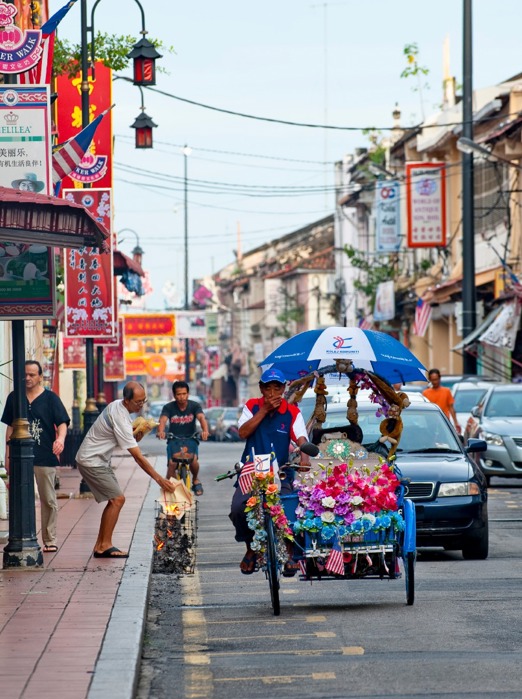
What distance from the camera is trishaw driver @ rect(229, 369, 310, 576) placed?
38.2 feet

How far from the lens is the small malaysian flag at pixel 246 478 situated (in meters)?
11.4

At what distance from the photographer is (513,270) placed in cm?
3991

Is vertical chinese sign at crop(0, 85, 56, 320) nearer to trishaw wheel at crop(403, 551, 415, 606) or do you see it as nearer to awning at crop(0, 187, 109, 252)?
awning at crop(0, 187, 109, 252)

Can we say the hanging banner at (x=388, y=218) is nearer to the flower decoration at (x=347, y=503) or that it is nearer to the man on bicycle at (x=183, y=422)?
the man on bicycle at (x=183, y=422)

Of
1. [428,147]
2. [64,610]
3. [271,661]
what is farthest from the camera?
[428,147]

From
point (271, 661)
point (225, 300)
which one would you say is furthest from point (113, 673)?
point (225, 300)

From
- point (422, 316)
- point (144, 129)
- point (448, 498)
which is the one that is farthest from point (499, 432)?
point (422, 316)

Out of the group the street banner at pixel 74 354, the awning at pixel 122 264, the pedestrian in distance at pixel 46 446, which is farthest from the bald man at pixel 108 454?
the street banner at pixel 74 354

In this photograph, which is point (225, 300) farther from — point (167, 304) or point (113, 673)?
point (113, 673)

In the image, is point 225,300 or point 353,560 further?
point 225,300

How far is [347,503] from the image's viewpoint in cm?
1147

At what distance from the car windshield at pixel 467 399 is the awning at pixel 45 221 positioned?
19007 mm

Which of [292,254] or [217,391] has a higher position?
[292,254]

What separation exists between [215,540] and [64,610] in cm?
650
